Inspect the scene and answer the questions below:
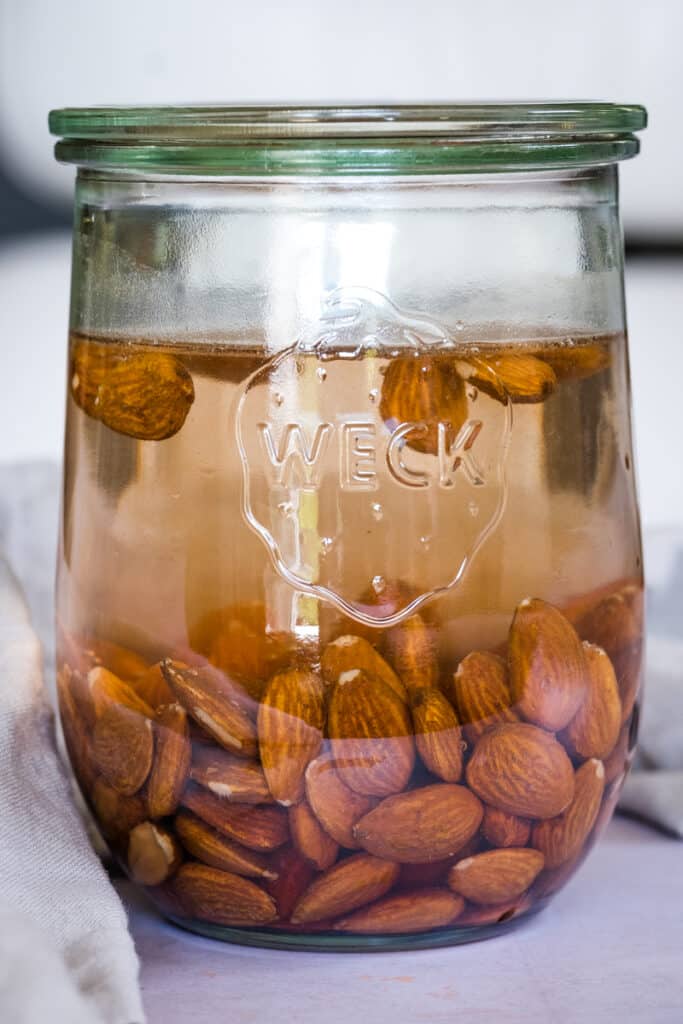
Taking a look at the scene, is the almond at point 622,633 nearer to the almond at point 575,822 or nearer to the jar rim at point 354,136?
the almond at point 575,822

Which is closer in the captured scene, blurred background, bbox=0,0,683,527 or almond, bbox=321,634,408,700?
almond, bbox=321,634,408,700

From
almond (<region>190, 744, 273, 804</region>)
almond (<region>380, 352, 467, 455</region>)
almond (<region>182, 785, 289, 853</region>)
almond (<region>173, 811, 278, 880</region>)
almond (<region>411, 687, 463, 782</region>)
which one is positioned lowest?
almond (<region>173, 811, 278, 880</region>)

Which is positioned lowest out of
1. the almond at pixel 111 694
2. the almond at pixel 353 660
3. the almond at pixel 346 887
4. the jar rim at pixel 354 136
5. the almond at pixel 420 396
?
the almond at pixel 346 887

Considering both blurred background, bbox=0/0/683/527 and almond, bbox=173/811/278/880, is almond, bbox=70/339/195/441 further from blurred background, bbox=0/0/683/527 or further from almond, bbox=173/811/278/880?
blurred background, bbox=0/0/683/527

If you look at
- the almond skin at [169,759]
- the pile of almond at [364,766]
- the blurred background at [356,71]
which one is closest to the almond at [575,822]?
the pile of almond at [364,766]

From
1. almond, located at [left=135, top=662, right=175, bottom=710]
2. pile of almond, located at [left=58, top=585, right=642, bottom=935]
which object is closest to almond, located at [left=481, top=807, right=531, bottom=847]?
pile of almond, located at [left=58, top=585, right=642, bottom=935]

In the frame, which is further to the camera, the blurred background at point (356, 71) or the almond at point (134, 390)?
the blurred background at point (356, 71)
